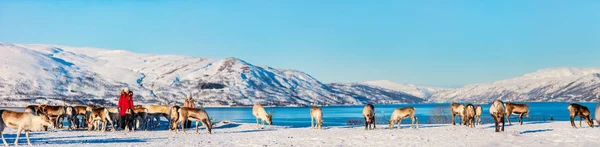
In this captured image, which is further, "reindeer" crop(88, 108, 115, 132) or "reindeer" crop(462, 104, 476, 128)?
"reindeer" crop(462, 104, 476, 128)

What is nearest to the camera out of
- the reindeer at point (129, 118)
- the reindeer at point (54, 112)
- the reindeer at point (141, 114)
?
the reindeer at point (129, 118)

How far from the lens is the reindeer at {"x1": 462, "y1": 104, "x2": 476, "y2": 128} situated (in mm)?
40838

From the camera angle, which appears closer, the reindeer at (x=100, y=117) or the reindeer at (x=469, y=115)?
the reindeer at (x=100, y=117)

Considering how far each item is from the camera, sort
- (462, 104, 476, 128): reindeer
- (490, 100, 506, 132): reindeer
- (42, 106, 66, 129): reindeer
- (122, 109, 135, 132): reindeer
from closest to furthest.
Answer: (490, 100, 506, 132): reindeer
(122, 109, 135, 132): reindeer
(462, 104, 476, 128): reindeer
(42, 106, 66, 129): reindeer

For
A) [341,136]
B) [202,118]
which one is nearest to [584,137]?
[341,136]

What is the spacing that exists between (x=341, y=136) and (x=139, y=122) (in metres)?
18.9

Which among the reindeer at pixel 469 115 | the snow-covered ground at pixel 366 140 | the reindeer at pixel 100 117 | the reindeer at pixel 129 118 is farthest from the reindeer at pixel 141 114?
the reindeer at pixel 469 115

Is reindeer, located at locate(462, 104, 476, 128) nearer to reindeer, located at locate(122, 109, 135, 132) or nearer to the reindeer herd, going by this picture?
the reindeer herd

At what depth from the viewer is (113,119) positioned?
4084 cm

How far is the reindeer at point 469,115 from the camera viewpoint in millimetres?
40838

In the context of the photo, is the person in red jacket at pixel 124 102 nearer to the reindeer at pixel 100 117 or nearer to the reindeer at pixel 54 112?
the reindeer at pixel 100 117

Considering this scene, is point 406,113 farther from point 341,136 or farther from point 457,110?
point 341,136

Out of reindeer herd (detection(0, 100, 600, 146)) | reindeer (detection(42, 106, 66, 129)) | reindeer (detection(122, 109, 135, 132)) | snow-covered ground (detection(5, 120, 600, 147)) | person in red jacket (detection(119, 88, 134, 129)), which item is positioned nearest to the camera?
snow-covered ground (detection(5, 120, 600, 147))

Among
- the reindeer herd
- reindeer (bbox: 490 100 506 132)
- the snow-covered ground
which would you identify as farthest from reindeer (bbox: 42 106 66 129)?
reindeer (bbox: 490 100 506 132)
